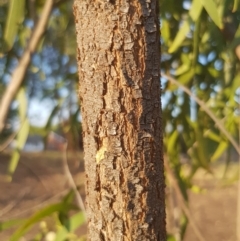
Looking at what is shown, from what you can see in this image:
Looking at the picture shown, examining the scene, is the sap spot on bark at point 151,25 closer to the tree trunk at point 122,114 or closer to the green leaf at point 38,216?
the tree trunk at point 122,114

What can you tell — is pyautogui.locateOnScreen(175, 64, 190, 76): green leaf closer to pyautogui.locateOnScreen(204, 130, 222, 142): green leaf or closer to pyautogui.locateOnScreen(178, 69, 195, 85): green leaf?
pyautogui.locateOnScreen(178, 69, 195, 85): green leaf

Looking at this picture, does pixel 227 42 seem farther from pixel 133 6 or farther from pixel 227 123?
pixel 133 6

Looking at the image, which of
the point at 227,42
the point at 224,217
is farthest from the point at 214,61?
the point at 224,217

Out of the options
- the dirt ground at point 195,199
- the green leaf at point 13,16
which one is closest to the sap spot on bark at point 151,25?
the green leaf at point 13,16

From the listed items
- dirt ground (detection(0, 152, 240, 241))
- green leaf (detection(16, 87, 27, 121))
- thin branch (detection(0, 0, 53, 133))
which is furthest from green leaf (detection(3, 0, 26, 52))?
dirt ground (detection(0, 152, 240, 241))

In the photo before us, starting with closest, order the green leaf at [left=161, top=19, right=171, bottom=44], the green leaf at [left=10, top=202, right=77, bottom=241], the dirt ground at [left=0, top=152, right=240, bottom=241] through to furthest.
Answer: the green leaf at [left=10, top=202, right=77, bottom=241] → the green leaf at [left=161, top=19, right=171, bottom=44] → the dirt ground at [left=0, top=152, right=240, bottom=241]

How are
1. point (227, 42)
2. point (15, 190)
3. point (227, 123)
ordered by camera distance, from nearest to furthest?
point (227, 42) < point (227, 123) < point (15, 190)

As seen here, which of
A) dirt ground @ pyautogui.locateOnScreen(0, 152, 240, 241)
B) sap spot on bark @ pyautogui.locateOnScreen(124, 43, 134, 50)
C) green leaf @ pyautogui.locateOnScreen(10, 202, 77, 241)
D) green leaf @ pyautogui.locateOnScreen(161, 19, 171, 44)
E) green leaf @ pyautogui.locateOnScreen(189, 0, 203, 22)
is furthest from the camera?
dirt ground @ pyautogui.locateOnScreen(0, 152, 240, 241)
